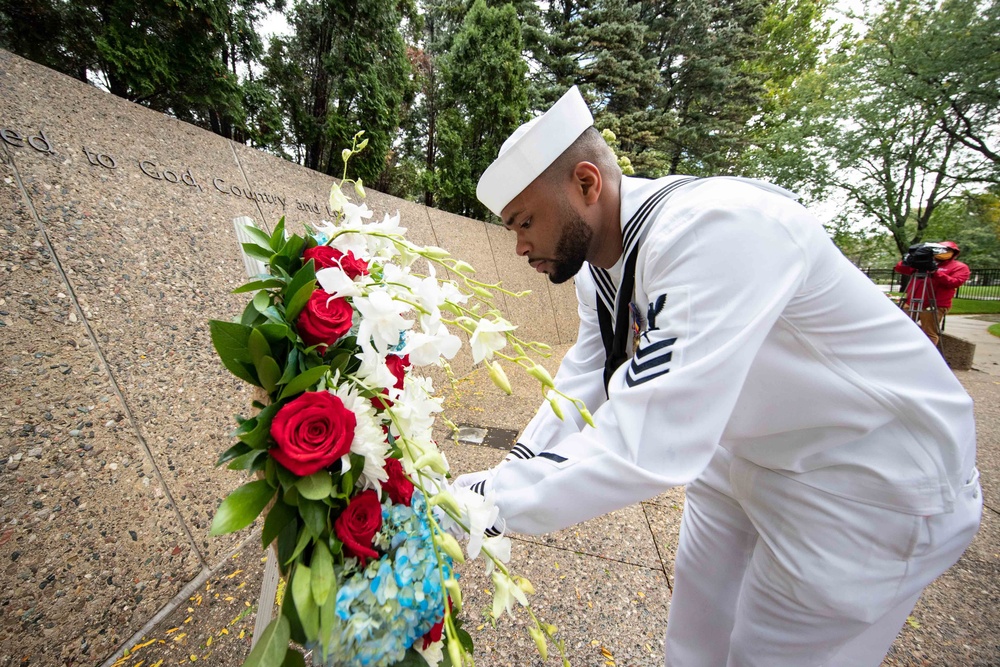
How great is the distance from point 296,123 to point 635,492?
580 centimetres

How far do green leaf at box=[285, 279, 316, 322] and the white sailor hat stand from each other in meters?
0.79

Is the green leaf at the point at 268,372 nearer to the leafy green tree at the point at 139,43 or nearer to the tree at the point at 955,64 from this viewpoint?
the leafy green tree at the point at 139,43

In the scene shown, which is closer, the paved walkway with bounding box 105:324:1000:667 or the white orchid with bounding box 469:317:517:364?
the white orchid with bounding box 469:317:517:364

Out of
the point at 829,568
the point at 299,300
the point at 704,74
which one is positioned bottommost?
the point at 829,568

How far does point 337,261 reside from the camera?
0.86m

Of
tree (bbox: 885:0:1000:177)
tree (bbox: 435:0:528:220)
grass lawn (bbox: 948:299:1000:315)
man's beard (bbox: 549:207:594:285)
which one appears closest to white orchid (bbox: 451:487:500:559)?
man's beard (bbox: 549:207:594:285)

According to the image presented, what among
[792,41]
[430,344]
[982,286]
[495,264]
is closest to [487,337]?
[430,344]

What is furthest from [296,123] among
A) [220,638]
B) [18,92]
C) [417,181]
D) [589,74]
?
→ [589,74]

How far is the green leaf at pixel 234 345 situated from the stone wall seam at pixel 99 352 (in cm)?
156

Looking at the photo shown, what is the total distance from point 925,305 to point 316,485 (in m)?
9.71

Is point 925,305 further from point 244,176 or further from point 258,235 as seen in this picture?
point 244,176

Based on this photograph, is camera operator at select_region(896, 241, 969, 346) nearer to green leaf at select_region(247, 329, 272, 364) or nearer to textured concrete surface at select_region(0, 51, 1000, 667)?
textured concrete surface at select_region(0, 51, 1000, 667)

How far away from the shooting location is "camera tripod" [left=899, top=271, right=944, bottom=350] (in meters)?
6.77

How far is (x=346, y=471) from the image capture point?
28.6 inches
